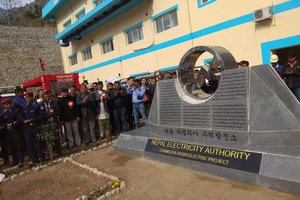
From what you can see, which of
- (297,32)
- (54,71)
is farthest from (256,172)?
(54,71)

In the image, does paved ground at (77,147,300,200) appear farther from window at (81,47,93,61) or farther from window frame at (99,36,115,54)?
window at (81,47,93,61)

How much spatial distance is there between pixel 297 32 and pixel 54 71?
91.6 feet

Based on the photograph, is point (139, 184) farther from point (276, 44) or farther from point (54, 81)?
point (54, 81)

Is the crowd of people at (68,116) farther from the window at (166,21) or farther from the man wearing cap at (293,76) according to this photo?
the window at (166,21)

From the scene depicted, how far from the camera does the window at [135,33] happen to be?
14.4 m

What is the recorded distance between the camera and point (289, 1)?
797cm

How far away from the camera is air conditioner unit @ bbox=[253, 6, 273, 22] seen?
27.3ft

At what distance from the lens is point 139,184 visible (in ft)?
13.3

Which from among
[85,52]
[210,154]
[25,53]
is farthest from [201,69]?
[25,53]

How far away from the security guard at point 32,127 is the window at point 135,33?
9373mm

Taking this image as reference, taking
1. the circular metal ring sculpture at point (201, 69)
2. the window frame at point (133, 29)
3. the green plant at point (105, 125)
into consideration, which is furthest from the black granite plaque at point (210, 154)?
the window frame at point (133, 29)

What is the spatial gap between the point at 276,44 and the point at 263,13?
1.12 m

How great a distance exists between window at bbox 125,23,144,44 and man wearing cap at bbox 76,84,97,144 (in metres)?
7.81

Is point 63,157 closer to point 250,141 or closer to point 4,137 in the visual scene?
point 4,137
